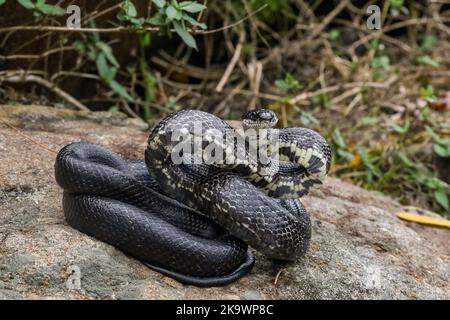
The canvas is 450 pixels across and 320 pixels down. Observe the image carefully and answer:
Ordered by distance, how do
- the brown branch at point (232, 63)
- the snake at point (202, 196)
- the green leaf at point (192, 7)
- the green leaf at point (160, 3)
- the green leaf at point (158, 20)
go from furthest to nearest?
1. the brown branch at point (232, 63)
2. the green leaf at point (158, 20)
3. the green leaf at point (160, 3)
4. the green leaf at point (192, 7)
5. the snake at point (202, 196)

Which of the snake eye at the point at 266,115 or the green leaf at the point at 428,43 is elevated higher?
the snake eye at the point at 266,115

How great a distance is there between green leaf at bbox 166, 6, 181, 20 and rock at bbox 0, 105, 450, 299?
1106mm

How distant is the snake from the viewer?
11.9ft

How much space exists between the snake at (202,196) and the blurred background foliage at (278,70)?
1.38m

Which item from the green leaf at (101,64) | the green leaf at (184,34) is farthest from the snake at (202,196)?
the green leaf at (101,64)

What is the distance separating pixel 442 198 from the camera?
21.9 ft

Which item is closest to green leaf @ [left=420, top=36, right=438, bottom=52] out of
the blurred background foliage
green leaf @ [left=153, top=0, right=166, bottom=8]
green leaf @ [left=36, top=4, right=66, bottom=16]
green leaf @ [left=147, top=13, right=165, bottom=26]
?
the blurred background foliage

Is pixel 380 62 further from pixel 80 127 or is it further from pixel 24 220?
pixel 24 220

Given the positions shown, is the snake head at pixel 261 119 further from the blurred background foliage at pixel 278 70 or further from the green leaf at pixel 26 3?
the green leaf at pixel 26 3

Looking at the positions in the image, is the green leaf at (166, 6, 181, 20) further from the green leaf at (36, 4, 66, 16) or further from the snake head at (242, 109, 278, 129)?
the snake head at (242, 109, 278, 129)

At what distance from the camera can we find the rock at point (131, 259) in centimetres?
345

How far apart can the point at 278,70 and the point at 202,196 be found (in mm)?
5305

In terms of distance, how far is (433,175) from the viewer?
711 cm

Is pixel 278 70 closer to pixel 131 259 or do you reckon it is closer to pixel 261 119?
pixel 261 119
